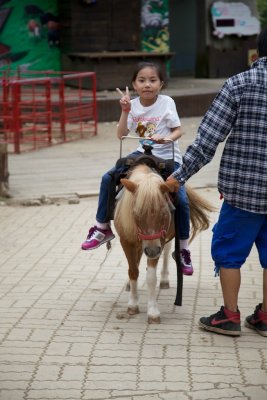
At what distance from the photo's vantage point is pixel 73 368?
5324mm

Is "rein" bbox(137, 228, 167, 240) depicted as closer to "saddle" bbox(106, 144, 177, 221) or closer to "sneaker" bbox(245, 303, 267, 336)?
"saddle" bbox(106, 144, 177, 221)

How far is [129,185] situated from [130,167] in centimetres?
48

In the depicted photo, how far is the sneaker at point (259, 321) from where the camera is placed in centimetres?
603

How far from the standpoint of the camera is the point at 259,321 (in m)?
6.08

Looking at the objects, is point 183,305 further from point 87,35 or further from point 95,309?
point 87,35

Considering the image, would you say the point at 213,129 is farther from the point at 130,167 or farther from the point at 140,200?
the point at 130,167

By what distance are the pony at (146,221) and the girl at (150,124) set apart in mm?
203

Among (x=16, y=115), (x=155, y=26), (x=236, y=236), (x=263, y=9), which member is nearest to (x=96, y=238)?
(x=236, y=236)

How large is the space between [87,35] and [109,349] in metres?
19.7

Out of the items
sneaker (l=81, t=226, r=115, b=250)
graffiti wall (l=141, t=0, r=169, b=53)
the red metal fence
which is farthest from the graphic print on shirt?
graffiti wall (l=141, t=0, r=169, b=53)

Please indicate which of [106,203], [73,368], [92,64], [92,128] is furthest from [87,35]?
[73,368]

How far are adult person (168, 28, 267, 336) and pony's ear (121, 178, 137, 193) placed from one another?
0.32 metres

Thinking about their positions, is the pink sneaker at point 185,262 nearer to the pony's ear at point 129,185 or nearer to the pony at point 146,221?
the pony at point 146,221

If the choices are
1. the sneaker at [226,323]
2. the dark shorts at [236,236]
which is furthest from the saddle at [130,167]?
the sneaker at [226,323]
